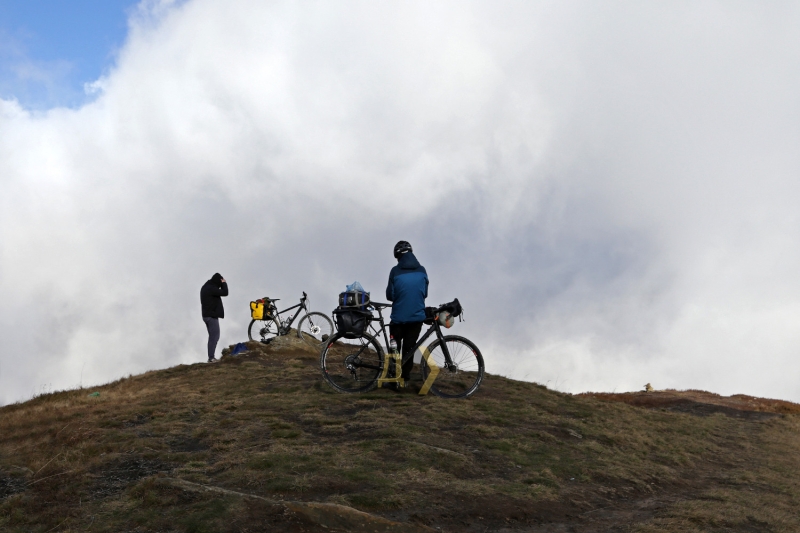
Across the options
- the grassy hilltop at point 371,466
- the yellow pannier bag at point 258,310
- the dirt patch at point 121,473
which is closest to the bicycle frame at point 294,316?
the yellow pannier bag at point 258,310

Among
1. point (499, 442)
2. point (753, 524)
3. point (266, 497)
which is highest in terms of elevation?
point (499, 442)

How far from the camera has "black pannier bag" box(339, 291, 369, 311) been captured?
1341 centimetres

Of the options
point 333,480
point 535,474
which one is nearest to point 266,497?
point 333,480

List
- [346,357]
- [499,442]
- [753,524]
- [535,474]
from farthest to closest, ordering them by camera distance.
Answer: [346,357]
[499,442]
[535,474]
[753,524]

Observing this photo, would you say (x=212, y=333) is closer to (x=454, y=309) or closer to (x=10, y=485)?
(x=454, y=309)

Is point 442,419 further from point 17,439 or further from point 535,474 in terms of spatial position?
point 17,439

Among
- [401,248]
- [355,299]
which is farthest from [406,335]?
[401,248]

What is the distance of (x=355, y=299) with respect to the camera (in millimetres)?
13430

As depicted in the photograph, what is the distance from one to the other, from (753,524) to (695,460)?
4.76 metres

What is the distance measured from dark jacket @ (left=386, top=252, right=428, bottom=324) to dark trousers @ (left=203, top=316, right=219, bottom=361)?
1000cm

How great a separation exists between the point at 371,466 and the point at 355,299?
17.7 feet

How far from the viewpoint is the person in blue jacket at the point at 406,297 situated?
1288cm

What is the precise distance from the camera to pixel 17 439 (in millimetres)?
12305

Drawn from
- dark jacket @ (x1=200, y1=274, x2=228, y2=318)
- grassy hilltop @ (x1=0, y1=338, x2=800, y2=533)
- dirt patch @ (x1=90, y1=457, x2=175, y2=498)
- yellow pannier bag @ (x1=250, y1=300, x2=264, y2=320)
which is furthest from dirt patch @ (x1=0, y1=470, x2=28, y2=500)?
yellow pannier bag @ (x1=250, y1=300, x2=264, y2=320)
